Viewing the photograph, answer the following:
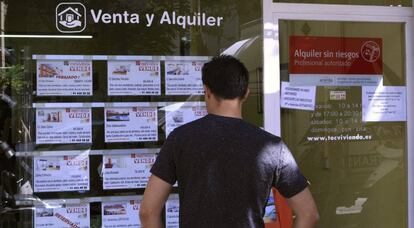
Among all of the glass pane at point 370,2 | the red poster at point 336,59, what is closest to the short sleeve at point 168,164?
the red poster at point 336,59

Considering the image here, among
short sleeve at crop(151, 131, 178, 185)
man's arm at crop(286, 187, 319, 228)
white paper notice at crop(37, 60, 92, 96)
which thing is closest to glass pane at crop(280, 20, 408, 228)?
white paper notice at crop(37, 60, 92, 96)

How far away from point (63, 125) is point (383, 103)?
2.74 m

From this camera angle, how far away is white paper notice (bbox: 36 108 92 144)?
441 cm

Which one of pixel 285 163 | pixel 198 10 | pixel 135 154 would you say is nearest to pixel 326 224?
pixel 135 154

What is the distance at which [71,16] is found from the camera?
450 cm

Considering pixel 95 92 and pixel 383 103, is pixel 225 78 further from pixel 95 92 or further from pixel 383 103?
pixel 383 103

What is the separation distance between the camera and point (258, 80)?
4.75 m

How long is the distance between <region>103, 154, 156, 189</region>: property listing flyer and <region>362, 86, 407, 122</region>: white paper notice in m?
1.95

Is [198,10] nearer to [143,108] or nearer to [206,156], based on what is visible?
[143,108]

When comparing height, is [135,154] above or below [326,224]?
above

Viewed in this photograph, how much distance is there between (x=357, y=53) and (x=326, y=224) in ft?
5.02

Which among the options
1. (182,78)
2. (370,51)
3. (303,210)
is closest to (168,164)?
(303,210)

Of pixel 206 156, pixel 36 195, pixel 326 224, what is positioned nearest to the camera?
pixel 206 156

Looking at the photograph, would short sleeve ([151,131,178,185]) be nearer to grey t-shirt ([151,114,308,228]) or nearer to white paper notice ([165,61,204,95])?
grey t-shirt ([151,114,308,228])
